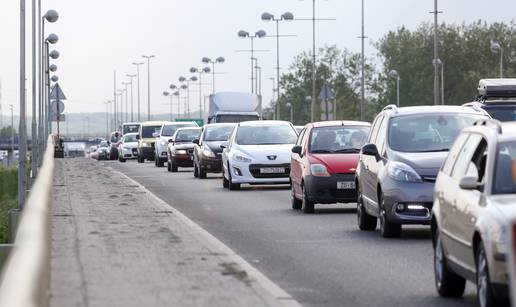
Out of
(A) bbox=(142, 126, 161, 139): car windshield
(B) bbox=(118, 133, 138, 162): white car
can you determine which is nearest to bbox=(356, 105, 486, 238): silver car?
(A) bbox=(142, 126, 161, 139): car windshield

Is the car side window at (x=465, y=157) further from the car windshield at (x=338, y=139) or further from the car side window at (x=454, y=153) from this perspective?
the car windshield at (x=338, y=139)

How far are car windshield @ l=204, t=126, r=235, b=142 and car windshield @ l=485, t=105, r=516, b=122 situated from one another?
58.8 ft

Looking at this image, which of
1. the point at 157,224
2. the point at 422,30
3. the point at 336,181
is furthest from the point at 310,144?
the point at 422,30

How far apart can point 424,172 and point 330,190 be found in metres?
6.32

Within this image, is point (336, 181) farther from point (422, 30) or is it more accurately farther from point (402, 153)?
point (422, 30)

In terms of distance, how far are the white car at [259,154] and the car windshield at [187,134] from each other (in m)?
19.1

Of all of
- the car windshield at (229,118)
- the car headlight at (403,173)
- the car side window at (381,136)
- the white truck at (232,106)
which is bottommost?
the car headlight at (403,173)

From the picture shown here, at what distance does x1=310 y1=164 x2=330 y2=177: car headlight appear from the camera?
26.3 metres

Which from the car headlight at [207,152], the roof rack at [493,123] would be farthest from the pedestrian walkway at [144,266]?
the car headlight at [207,152]

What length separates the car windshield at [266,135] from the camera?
3672cm

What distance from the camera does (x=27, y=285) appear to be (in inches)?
283

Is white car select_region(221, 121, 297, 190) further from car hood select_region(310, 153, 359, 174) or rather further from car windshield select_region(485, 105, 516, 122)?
car hood select_region(310, 153, 359, 174)

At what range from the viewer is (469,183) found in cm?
1233

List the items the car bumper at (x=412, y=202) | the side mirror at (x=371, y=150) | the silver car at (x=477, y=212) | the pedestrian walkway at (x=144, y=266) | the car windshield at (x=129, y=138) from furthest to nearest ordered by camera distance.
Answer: the car windshield at (x=129, y=138) < the side mirror at (x=371, y=150) < the car bumper at (x=412, y=202) < the pedestrian walkway at (x=144, y=266) < the silver car at (x=477, y=212)
